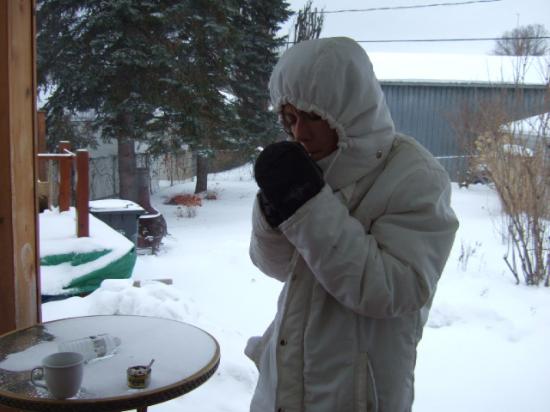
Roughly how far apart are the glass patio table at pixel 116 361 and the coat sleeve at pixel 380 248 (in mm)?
560

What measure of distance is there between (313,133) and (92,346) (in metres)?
0.85

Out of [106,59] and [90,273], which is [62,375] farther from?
[106,59]

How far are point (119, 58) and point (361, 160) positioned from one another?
8.27 m

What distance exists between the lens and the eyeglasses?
950 millimetres

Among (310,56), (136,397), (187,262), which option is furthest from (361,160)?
(187,262)

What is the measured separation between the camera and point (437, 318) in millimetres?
3697

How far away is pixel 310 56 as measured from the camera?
36.8 inches

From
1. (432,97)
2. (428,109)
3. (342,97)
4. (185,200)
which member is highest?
(432,97)

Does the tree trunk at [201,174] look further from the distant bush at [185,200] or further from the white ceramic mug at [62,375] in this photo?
the white ceramic mug at [62,375]

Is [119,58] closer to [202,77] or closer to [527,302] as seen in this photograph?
[202,77]

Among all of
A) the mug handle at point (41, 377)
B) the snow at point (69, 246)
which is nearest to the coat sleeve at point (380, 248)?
the mug handle at point (41, 377)

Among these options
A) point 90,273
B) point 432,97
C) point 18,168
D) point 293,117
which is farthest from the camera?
point 432,97

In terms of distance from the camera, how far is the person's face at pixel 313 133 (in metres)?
0.95

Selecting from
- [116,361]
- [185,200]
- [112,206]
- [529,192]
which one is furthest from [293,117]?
[185,200]
